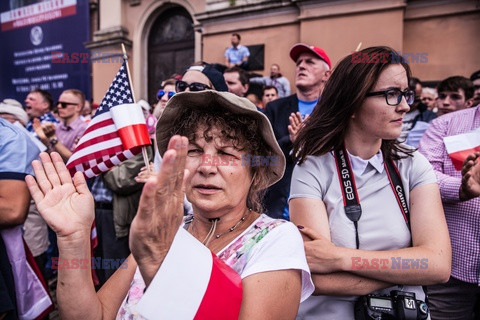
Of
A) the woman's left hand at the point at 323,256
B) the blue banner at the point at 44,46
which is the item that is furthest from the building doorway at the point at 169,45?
the woman's left hand at the point at 323,256

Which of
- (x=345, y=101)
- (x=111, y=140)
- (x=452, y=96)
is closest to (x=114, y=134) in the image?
(x=111, y=140)

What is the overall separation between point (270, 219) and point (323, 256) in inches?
10.9

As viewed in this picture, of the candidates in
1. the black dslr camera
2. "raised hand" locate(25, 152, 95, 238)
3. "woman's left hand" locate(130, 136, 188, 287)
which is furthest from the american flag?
the black dslr camera

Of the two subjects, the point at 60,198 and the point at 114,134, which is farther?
the point at 114,134

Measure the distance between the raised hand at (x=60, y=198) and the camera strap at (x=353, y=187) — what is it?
44.6 inches

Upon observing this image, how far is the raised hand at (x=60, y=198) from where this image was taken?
4.47 ft

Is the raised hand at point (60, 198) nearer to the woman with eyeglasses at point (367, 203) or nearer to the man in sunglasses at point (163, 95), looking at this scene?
the woman with eyeglasses at point (367, 203)

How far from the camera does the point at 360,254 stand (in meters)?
1.54

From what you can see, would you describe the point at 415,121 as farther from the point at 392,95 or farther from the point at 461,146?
the point at 392,95

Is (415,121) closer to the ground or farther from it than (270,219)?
farther from it

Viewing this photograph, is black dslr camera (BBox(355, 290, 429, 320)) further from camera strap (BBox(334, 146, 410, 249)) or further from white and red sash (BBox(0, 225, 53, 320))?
white and red sash (BBox(0, 225, 53, 320))

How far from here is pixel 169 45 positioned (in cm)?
1185

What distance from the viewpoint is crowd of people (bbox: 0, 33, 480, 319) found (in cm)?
104

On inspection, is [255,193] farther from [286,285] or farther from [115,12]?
[115,12]
